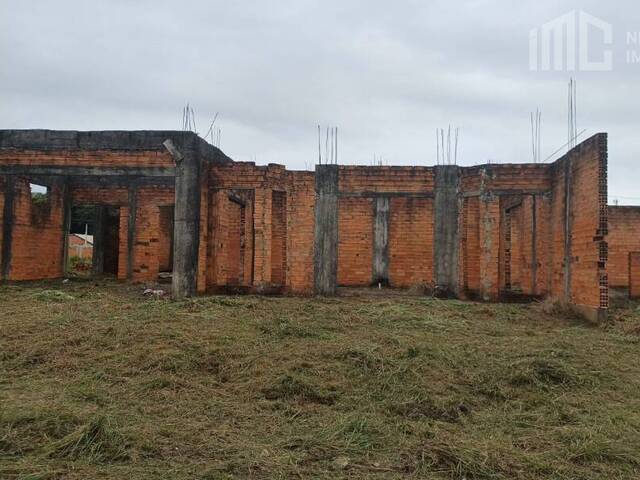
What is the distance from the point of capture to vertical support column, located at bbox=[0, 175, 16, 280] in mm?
11547

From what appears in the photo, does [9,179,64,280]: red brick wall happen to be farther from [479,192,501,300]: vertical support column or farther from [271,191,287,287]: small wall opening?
[479,192,501,300]: vertical support column

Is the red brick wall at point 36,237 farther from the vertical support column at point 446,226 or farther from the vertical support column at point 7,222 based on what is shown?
the vertical support column at point 446,226

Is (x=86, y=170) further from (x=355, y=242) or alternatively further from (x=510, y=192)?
(x=510, y=192)

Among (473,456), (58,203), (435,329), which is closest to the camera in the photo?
(473,456)

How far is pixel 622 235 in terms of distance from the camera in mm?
14766

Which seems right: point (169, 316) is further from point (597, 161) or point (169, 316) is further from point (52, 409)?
point (597, 161)

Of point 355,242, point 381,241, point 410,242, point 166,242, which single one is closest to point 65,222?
point 166,242

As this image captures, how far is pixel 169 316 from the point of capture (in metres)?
7.45

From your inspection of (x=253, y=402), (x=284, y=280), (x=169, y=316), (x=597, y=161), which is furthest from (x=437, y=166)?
(x=253, y=402)

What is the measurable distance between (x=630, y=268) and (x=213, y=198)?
11.2m

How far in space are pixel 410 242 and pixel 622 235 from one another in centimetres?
814

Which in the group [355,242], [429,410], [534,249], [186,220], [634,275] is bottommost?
[429,410]

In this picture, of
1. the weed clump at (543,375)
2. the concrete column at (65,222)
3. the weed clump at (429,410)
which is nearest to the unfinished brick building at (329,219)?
the concrete column at (65,222)

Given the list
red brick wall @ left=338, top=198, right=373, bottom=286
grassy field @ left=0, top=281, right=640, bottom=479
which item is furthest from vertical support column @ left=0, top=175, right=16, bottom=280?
red brick wall @ left=338, top=198, right=373, bottom=286
